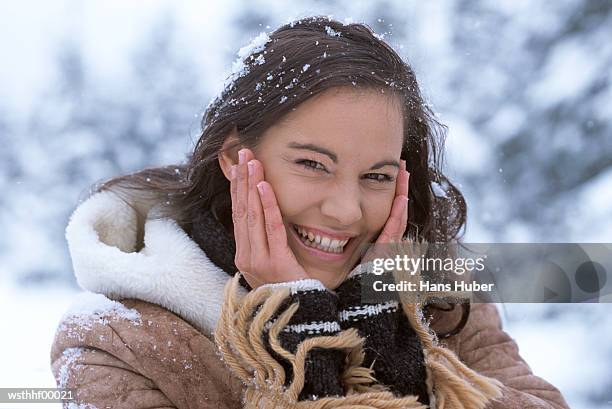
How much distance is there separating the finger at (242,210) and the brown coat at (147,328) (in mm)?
144

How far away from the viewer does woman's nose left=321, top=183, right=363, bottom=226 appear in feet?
5.57

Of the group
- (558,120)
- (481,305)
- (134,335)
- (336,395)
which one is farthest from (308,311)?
(558,120)

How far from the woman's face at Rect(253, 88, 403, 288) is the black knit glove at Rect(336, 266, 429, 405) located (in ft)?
0.30

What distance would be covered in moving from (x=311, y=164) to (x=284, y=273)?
279mm

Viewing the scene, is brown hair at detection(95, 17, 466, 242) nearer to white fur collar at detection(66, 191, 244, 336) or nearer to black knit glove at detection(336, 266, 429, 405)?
white fur collar at detection(66, 191, 244, 336)

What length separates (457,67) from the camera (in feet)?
23.4

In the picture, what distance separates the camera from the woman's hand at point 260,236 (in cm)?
169

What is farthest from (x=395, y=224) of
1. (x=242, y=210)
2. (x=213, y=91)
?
(x=213, y=91)

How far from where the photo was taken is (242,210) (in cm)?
174

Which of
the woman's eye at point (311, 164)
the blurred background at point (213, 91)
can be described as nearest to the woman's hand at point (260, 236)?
the woman's eye at point (311, 164)

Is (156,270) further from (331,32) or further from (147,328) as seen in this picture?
(331,32)

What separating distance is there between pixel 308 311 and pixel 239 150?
50 centimetres

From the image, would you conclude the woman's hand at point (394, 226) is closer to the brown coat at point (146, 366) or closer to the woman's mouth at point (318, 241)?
the woman's mouth at point (318, 241)

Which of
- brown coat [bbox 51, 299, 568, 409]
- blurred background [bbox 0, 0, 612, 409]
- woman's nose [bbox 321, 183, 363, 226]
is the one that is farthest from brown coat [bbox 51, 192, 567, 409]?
blurred background [bbox 0, 0, 612, 409]
